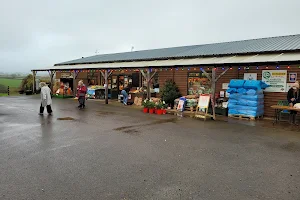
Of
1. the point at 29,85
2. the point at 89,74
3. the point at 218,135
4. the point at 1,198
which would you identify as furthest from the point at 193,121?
the point at 29,85

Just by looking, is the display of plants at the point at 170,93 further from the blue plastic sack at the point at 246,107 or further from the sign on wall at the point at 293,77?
the sign on wall at the point at 293,77

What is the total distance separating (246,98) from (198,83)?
4540mm

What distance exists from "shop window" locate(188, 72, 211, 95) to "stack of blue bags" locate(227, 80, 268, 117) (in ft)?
11.1

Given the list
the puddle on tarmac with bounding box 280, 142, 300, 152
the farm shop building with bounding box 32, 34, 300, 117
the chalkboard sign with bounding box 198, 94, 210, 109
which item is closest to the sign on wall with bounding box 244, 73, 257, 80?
the farm shop building with bounding box 32, 34, 300, 117

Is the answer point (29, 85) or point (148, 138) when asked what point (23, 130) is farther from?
point (29, 85)

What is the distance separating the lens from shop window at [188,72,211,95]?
14.7m

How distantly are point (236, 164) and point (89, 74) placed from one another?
766 inches

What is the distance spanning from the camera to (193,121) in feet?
34.1

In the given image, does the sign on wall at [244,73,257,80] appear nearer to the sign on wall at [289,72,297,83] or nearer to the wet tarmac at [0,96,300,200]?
the sign on wall at [289,72,297,83]

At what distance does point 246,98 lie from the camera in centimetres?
1088

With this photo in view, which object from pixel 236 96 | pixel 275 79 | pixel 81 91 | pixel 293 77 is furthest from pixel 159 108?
pixel 293 77

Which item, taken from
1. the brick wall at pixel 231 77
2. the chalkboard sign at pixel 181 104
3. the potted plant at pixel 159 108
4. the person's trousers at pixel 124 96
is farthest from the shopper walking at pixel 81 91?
the chalkboard sign at pixel 181 104

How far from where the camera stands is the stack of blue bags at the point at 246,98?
10727 mm

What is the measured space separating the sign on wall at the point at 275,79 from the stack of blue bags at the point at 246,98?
2.24ft
